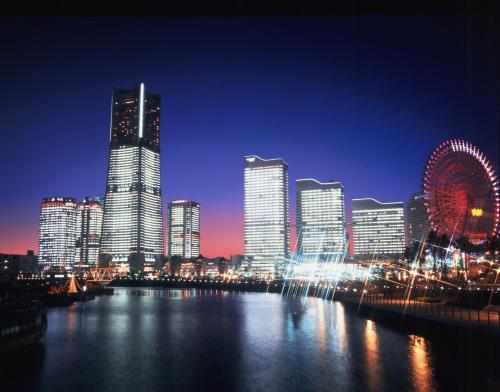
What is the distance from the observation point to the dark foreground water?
87.3 ft

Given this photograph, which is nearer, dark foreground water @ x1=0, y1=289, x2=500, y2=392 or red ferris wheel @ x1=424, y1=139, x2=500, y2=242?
dark foreground water @ x1=0, y1=289, x2=500, y2=392

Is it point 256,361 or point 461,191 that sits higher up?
point 461,191

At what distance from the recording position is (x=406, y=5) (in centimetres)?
703

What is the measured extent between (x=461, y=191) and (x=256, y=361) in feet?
117

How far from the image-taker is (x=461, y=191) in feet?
182

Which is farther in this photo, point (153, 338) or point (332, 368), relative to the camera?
point (153, 338)

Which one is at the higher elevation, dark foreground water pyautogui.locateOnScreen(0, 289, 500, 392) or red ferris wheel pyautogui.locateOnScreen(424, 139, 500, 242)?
red ferris wheel pyautogui.locateOnScreen(424, 139, 500, 242)

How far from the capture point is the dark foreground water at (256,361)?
26609 mm

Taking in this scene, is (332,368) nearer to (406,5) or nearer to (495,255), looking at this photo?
(406,5)

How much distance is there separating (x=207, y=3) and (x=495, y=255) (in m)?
102

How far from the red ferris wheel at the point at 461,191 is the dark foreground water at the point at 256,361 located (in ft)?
A: 56.0

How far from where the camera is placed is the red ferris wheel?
53.7 m

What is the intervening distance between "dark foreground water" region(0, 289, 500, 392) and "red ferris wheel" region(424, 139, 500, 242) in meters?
17.1

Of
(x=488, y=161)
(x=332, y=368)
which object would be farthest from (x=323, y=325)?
(x=488, y=161)
